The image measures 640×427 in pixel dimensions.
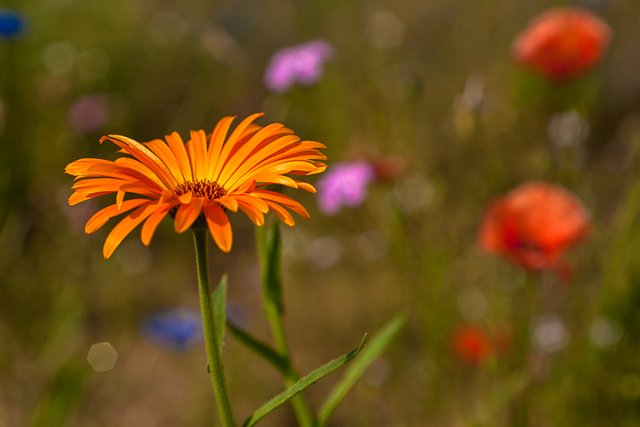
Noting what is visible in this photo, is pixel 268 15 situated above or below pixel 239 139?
above

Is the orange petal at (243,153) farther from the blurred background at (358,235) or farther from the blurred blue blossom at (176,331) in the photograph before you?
the blurred blue blossom at (176,331)

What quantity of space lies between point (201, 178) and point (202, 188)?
0.02m

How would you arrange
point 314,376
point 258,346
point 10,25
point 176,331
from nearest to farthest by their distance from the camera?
1. point 314,376
2. point 258,346
3. point 176,331
4. point 10,25

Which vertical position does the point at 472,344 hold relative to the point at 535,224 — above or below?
below

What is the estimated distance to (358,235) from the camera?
9.80 ft

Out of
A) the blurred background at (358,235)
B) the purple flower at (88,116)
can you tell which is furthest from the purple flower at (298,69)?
the purple flower at (88,116)

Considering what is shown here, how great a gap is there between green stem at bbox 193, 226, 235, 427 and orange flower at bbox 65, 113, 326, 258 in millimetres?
43

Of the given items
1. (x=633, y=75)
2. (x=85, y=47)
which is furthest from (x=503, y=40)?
A: (x=85, y=47)

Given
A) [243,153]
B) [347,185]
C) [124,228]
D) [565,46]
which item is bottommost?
[124,228]

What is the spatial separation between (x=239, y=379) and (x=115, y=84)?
1953 millimetres

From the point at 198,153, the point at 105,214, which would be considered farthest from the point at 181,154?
the point at 105,214

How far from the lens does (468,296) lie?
250 centimetres

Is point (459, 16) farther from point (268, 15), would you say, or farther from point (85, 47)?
point (85, 47)

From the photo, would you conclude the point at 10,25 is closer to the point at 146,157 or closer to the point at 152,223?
the point at 146,157
